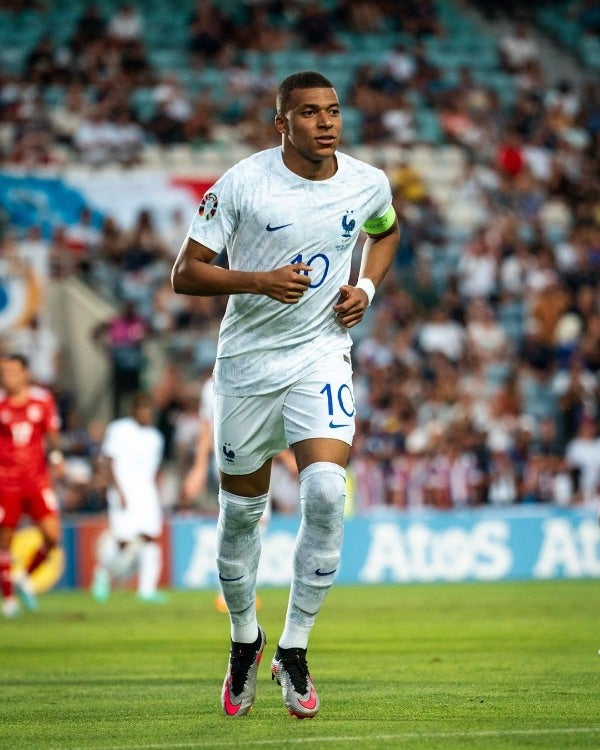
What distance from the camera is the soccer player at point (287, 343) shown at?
6414mm

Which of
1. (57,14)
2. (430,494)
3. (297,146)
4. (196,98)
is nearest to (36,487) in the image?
(430,494)

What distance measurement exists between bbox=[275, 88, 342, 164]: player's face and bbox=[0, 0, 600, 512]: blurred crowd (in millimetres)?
14065

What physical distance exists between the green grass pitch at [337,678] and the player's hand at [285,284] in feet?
5.53

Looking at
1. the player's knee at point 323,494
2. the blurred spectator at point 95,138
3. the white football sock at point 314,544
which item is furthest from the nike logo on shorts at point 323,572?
the blurred spectator at point 95,138

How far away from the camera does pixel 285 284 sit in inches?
247

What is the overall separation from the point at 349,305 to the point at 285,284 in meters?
0.36

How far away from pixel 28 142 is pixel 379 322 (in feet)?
19.3

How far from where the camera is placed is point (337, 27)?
93.3ft

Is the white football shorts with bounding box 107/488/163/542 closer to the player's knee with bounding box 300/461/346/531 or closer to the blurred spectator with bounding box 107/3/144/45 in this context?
the blurred spectator with bounding box 107/3/144/45

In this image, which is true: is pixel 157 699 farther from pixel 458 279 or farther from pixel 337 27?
pixel 337 27

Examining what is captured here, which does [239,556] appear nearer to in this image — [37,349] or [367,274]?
[367,274]

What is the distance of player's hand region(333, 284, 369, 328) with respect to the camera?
652 centimetres

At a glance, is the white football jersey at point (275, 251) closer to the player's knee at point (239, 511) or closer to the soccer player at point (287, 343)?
the soccer player at point (287, 343)

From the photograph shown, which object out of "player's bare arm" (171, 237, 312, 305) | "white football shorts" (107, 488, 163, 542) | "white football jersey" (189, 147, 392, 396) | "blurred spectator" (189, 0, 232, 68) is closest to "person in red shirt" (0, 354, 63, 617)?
"white football shorts" (107, 488, 163, 542)
